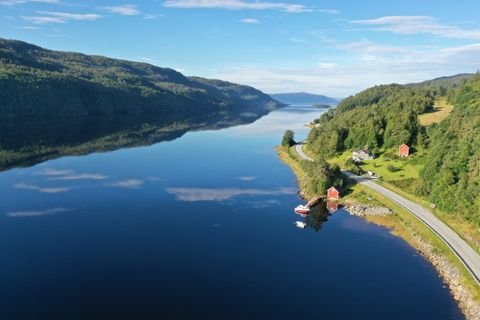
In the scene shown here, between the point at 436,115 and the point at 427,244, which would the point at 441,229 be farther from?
the point at 436,115

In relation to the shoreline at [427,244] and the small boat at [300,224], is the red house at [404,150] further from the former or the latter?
the small boat at [300,224]

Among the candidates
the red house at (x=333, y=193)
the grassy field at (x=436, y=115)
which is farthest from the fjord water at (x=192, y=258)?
the grassy field at (x=436, y=115)

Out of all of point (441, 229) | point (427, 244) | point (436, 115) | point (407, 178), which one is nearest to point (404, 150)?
point (407, 178)

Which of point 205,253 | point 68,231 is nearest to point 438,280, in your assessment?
point 205,253

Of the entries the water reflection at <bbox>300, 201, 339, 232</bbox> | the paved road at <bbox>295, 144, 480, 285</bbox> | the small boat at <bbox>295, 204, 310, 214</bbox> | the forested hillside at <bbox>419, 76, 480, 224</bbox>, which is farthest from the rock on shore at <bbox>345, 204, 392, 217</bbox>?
the small boat at <bbox>295, 204, 310, 214</bbox>

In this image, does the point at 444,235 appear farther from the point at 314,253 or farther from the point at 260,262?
the point at 260,262

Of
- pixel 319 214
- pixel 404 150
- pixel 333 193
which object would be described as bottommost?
pixel 319 214
